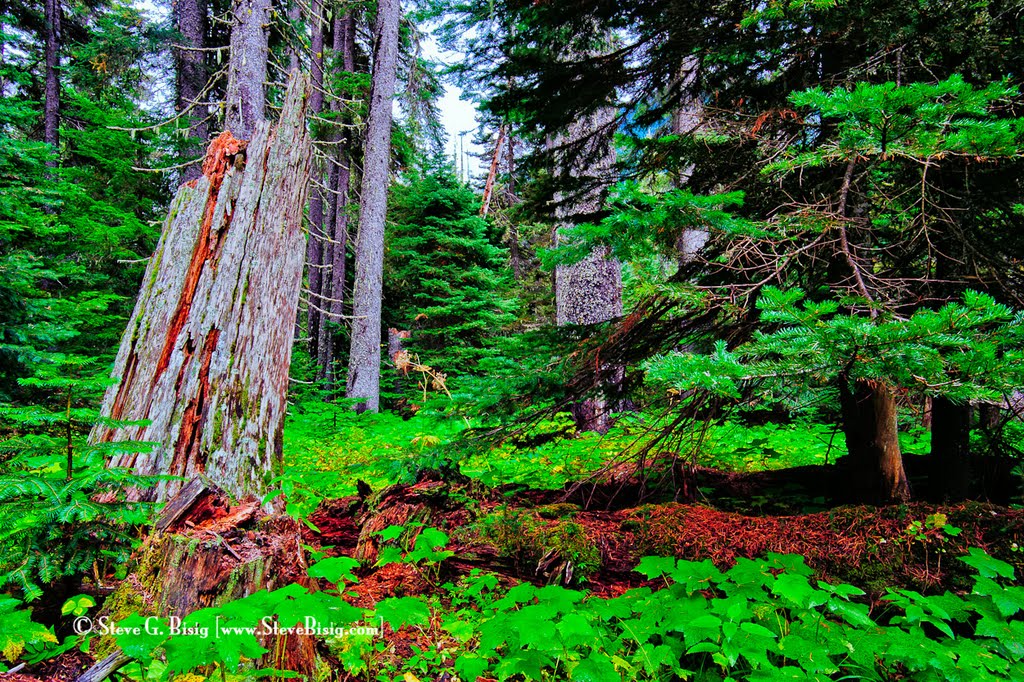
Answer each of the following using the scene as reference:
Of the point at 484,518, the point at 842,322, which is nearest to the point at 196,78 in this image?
the point at 484,518

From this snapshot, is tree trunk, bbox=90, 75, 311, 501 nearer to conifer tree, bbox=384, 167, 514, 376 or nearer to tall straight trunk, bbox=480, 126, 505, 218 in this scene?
conifer tree, bbox=384, 167, 514, 376

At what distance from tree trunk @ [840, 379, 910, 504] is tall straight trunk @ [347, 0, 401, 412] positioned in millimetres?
8164

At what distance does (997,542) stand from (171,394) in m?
4.55

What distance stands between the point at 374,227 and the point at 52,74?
37.1 ft

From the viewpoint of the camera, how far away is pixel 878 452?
316 cm

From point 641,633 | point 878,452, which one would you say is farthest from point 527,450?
point 878,452

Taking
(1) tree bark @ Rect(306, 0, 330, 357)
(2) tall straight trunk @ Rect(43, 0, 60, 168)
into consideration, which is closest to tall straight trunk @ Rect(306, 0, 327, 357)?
(1) tree bark @ Rect(306, 0, 330, 357)

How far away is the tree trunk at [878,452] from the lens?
3117 mm

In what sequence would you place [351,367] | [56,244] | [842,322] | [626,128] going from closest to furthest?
[842,322]
[626,128]
[56,244]
[351,367]

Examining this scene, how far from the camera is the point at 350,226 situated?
16.8m

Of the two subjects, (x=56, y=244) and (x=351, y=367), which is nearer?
(x=56, y=244)

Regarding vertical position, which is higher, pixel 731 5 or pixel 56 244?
pixel 731 5

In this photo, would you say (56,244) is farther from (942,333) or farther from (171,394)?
(942,333)

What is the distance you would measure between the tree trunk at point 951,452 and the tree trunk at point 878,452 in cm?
24
